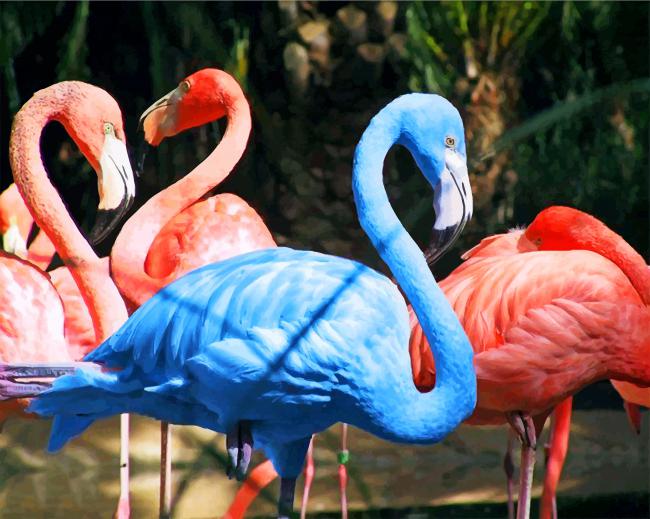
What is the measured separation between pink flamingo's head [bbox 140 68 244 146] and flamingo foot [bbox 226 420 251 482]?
1.36m

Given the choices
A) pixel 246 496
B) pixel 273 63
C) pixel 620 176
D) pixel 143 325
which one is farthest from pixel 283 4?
pixel 143 325

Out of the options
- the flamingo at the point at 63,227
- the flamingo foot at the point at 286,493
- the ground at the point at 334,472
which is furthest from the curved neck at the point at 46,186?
the ground at the point at 334,472

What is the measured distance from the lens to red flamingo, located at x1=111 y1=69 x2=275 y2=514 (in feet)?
12.7

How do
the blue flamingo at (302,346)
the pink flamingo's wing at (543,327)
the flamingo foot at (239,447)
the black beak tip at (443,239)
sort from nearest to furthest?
the blue flamingo at (302,346) → the flamingo foot at (239,447) → the black beak tip at (443,239) → the pink flamingo's wing at (543,327)

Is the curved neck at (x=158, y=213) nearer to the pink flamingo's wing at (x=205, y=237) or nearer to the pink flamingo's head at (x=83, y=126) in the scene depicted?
the pink flamingo's wing at (x=205, y=237)

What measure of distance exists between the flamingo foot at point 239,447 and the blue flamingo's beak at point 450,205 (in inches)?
24.5

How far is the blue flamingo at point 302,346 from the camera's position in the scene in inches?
116

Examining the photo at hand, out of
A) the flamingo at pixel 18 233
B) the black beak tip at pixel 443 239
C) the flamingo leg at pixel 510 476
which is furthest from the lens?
the flamingo at pixel 18 233

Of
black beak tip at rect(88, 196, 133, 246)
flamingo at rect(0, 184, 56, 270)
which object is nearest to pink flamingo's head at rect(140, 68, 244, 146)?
black beak tip at rect(88, 196, 133, 246)

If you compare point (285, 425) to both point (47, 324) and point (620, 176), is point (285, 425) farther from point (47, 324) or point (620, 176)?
point (620, 176)

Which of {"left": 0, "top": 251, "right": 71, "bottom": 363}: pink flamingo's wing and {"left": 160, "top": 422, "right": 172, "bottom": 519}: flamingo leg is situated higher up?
{"left": 0, "top": 251, "right": 71, "bottom": 363}: pink flamingo's wing

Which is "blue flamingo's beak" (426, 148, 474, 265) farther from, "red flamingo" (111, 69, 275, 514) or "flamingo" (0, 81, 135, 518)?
"flamingo" (0, 81, 135, 518)

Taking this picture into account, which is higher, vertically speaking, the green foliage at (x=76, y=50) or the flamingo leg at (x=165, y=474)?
the green foliage at (x=76, y=50)

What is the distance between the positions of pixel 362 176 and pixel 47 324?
41.8 inches
